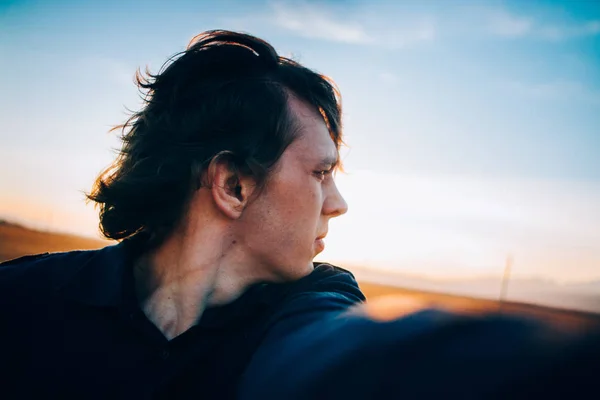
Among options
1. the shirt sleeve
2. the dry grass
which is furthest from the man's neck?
the dry grass

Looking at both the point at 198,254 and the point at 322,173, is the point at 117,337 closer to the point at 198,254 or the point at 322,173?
the point at 198,254

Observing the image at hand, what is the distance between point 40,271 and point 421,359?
82.7 inches

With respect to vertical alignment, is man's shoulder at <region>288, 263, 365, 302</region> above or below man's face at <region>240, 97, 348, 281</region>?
below

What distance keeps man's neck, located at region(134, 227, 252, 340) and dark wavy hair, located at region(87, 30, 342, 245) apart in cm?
19

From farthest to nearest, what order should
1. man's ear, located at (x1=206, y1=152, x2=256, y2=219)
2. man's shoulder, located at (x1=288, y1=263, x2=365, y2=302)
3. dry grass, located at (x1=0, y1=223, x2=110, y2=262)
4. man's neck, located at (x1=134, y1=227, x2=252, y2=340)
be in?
dry grass, located at (x1=0, y1=223, x2=110, y2=262), man's ear, located at (x1=206, y1=152, x2=256, y2=219), man's neck, located at (x1=134, y1=227, x2=252, y2=340), man's shoulder, located at (x1=288, y1=263, x2=365, y2=302)

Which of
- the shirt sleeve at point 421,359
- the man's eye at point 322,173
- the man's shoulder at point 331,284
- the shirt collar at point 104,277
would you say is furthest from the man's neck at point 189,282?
the shirt sleeve at point 421,359

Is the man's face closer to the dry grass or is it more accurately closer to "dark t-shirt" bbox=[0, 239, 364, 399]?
"dark t-shirt" bbox=[0, 239, 364, 399]

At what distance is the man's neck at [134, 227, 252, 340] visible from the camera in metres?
2.00

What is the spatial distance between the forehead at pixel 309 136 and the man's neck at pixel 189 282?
590 mm

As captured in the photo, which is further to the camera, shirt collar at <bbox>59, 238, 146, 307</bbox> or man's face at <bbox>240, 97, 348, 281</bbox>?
man's face at <bbox>240, 97, 348, 281</bbox>

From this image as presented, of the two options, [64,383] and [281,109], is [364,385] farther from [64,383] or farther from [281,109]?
[281,109]

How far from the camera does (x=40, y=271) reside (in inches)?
86.1

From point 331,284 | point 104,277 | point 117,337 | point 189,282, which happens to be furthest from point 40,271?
point 331,284

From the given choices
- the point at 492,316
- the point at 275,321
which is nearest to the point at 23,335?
the point at 275,321
